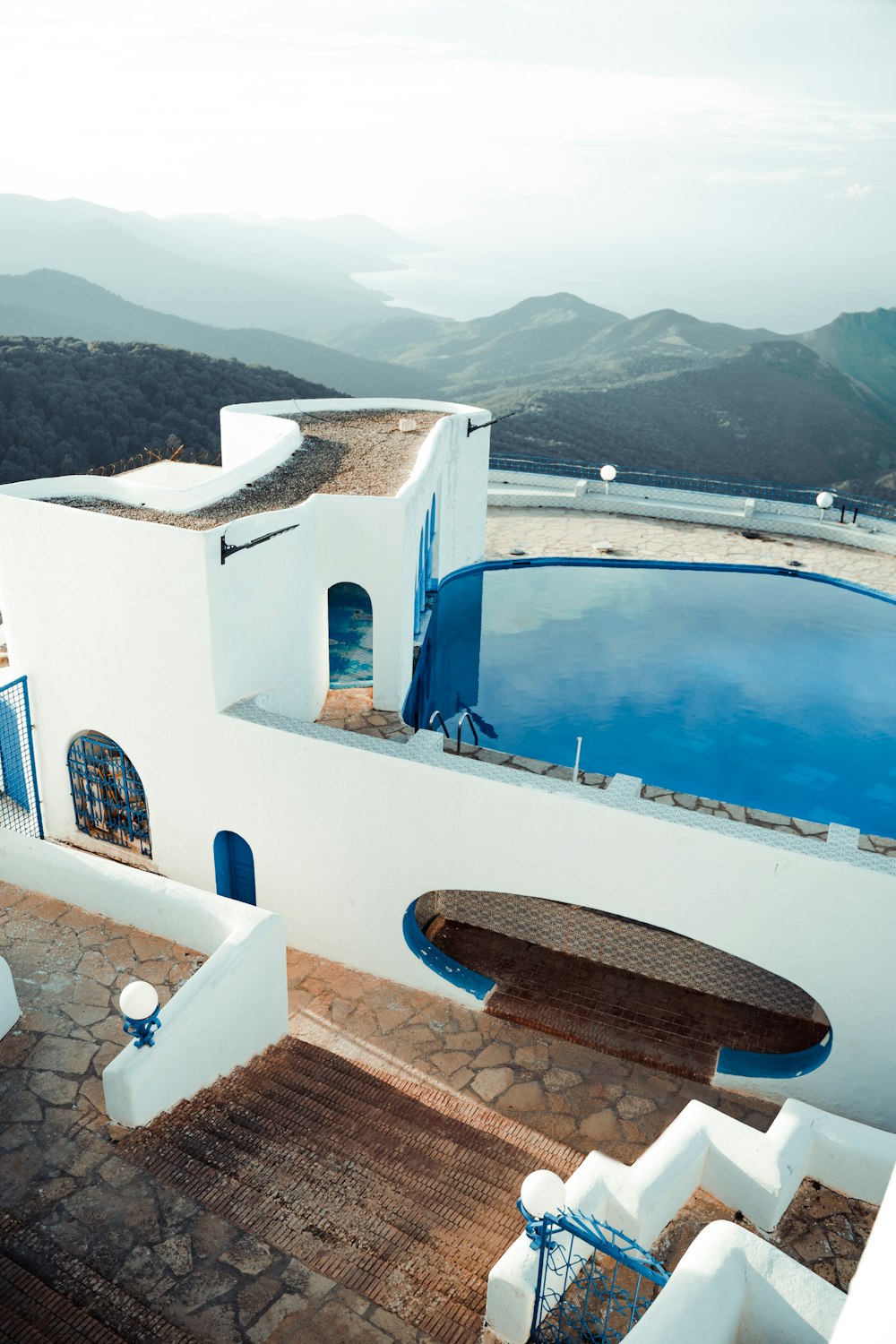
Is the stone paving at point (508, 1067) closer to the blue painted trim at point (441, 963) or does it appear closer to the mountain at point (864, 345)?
the blue painted trim at point (441, 963)

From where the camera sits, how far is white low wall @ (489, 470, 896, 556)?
21891 mm

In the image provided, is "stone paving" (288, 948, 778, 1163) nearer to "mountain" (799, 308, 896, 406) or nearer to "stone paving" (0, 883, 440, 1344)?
"stone paving" (0, 883, 440, 1344)

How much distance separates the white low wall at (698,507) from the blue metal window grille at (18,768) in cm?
1375

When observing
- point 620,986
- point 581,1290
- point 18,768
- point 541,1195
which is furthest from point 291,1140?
point 18,768

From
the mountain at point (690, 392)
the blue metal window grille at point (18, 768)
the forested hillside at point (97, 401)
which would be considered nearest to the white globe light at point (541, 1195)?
the blue metal window grille at point (18, 768)

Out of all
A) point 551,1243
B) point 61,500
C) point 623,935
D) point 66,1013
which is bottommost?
point 623,935

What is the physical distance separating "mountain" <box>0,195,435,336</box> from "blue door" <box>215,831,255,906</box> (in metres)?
144

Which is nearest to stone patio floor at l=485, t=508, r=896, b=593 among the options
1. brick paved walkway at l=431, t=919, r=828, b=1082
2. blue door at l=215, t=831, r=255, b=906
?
blue door at l=215, t=831, r=255, b=906

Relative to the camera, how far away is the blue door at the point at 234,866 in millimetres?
11812

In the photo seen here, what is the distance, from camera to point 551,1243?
534 centimetres

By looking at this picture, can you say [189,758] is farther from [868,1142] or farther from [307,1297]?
[868,1142]

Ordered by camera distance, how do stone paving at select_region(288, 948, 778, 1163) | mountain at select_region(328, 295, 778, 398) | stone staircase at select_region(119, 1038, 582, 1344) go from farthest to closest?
mountain at select_region(328, 295, 778, 398) < stone paving at select_region(288, 948, 778, 1163) < stone staircase at select_region(119, 1038, 582, 1344)

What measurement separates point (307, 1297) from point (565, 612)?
524 inches

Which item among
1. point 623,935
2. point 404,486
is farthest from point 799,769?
point 404,486
